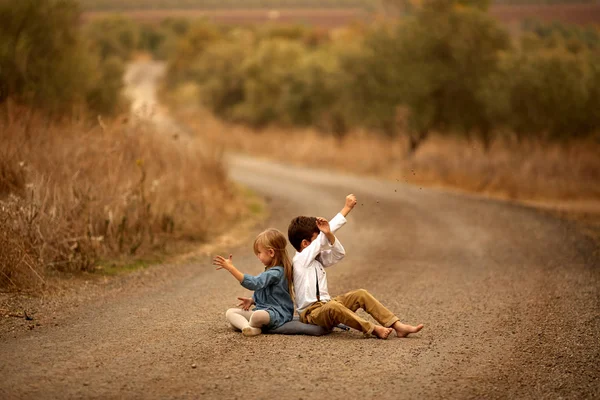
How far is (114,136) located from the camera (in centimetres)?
1323

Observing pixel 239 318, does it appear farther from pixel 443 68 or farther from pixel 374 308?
pixel 443 68

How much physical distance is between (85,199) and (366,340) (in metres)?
5.36

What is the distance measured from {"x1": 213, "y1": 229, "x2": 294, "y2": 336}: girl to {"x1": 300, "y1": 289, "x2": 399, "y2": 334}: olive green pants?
0.74 feet

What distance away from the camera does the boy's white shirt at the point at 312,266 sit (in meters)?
7.00

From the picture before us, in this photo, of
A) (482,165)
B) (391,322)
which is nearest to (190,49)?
(482,165)

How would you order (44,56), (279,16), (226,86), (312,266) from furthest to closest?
(279,16) < (226,86) < (44,56) < (312,266)

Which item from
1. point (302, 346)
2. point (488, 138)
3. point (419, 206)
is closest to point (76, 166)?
point (302, 346)

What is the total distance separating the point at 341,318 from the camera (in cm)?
691

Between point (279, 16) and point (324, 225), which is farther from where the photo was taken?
point (279, 16)

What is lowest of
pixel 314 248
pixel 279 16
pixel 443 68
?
pixel 314 248

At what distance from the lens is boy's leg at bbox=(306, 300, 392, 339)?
6.90 metres

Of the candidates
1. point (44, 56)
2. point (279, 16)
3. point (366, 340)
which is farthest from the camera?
point (279, 16)

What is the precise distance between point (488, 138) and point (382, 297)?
18.8 meters

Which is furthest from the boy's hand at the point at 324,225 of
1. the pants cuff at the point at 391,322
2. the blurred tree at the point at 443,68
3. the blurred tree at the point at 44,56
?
the blurred tree at the point at 443,68
